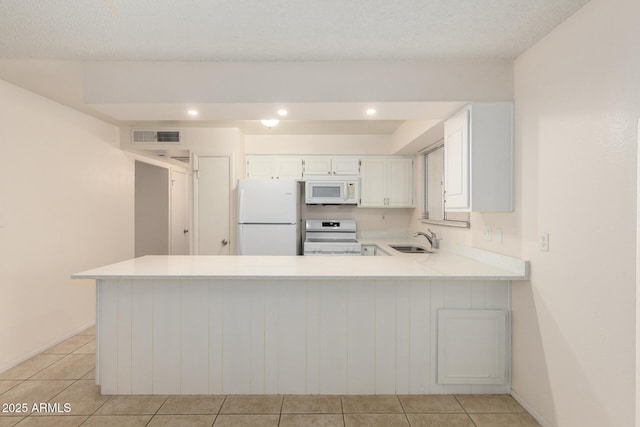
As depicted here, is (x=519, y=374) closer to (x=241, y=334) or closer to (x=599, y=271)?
(x=599, y=271)

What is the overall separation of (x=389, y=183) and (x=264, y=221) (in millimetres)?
1805

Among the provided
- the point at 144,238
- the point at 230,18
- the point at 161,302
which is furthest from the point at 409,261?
the point at 144,238

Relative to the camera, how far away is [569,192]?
1.80 meters

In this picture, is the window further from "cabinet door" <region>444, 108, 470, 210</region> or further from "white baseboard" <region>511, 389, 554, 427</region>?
"white baseboard" <region>511, 389, 554, 427</region>

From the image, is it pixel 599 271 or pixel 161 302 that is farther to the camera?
pixel 161 302

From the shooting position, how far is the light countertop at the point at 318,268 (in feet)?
6.98

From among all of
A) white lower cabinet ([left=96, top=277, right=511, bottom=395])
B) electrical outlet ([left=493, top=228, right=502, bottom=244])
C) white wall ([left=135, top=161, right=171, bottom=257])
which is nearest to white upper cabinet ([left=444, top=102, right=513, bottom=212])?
electrical outlet ([left=493, top=228, right=502, bottom=244])

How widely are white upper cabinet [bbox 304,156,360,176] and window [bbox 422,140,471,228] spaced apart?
92 centimetres

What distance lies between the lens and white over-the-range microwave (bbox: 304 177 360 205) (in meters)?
4.62

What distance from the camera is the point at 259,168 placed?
4676mm

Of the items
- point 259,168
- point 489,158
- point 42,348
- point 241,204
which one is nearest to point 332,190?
point 259,168

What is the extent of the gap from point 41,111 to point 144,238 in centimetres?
269

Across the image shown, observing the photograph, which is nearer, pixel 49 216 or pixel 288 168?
pixel 49 216

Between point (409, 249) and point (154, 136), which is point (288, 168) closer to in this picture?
point (154, 136)
